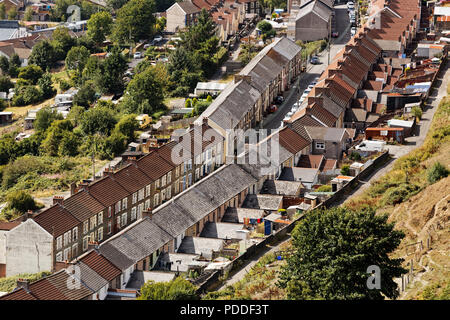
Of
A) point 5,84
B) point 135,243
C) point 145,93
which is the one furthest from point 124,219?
point 5,84

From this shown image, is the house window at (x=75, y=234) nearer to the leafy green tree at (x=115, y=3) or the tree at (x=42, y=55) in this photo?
the tree at (x=42, y=55)

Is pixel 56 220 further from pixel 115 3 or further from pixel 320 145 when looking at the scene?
pixel 115 3

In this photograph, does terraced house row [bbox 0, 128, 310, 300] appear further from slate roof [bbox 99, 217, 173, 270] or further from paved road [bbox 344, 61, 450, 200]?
paved road [bbox 344, 61, 450, 200]

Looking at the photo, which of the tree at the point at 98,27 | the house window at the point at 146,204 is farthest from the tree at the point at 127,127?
the tree at the point at 98,27

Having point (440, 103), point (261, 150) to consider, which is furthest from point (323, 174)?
point (440, 103)

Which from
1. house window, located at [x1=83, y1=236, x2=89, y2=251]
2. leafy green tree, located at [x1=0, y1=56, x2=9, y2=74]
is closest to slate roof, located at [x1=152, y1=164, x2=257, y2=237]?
house window, located at [x1=83, y1=236, x2=89, y2=251]

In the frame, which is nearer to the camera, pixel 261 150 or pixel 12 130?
pixel 261 150

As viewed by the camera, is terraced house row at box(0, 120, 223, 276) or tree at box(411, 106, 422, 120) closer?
terraced house row at box(0, 120, 223, 276)

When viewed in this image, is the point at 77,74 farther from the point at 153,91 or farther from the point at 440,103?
the point at 440,103
